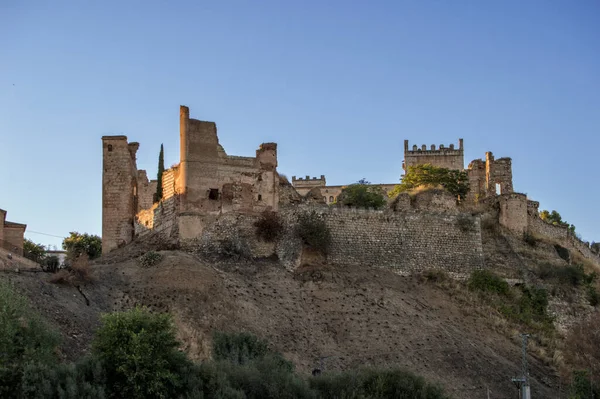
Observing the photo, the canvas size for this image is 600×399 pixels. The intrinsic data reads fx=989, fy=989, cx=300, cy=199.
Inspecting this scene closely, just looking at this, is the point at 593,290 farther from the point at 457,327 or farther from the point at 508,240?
the point at 457,327

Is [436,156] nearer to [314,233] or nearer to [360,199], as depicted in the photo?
[360,199]

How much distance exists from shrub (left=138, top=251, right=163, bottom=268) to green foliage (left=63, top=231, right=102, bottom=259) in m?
11.3

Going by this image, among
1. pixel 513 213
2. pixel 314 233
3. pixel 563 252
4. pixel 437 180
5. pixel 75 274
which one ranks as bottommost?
pixel 75 274

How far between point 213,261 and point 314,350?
694cm

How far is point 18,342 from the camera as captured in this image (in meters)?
27.5

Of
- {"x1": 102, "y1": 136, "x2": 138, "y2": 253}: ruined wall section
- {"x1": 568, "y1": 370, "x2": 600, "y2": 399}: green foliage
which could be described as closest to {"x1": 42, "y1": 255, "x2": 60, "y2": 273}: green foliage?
{"x1": 102, "y1": 136, "x2": 138, "y2": 253}: ruined wall section

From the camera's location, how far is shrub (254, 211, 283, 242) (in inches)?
1663

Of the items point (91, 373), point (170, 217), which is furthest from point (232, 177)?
point (91, 373)

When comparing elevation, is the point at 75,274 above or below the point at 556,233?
below

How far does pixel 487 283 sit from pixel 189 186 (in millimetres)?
13810

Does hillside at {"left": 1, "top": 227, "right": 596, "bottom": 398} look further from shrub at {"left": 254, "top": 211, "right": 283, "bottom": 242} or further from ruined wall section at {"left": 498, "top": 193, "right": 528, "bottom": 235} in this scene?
ruined wall section at {"left": 498, "top": 193, "right": 528, "bottom": 235}

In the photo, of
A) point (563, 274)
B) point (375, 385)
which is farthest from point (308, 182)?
point (375, 385)

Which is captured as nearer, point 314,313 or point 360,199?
point 314,313

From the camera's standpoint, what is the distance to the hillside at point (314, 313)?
34562 millimetres
